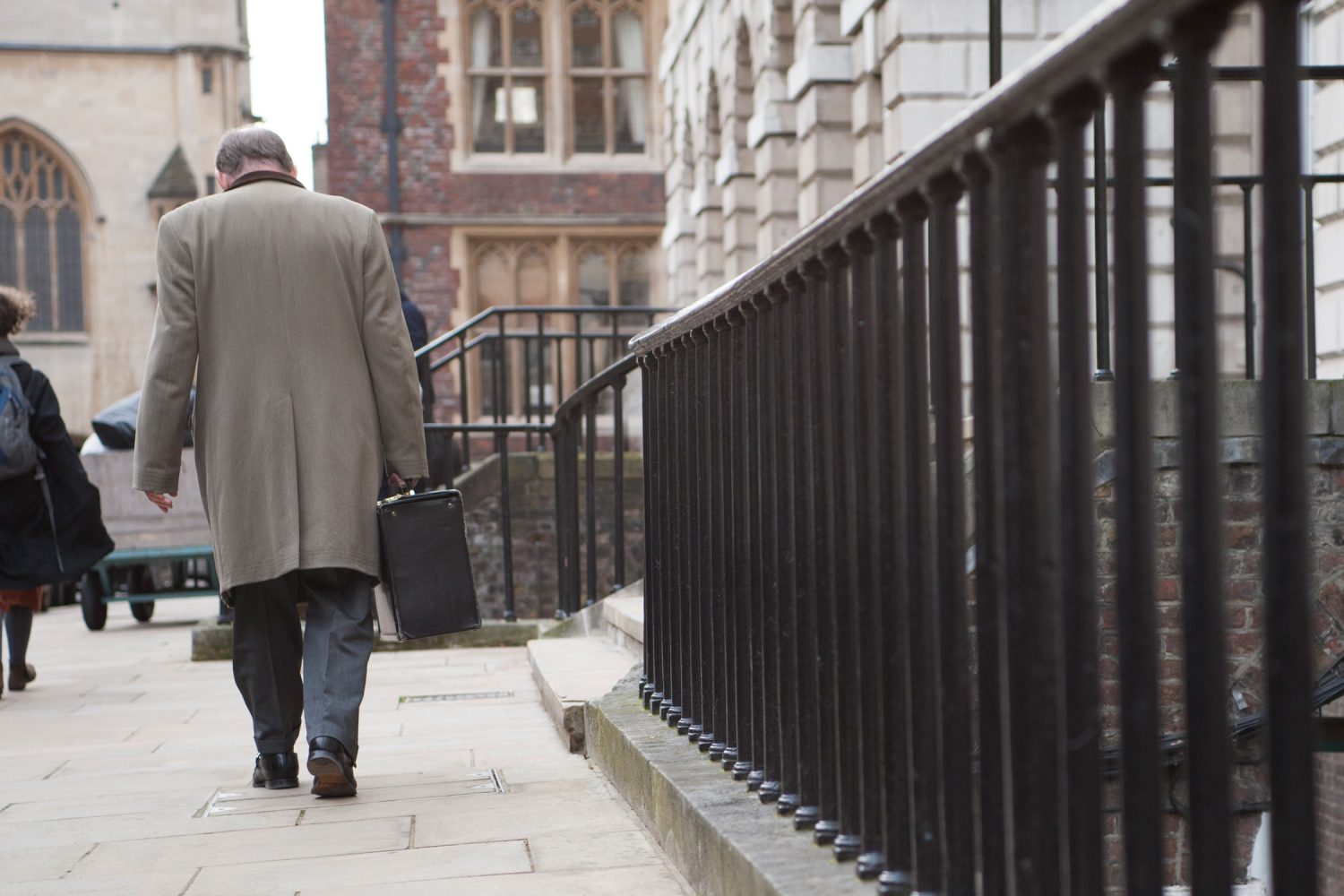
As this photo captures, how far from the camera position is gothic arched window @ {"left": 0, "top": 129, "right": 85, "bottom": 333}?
3219 centimetres

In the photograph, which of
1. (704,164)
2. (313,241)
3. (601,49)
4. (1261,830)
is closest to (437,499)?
(313,241)

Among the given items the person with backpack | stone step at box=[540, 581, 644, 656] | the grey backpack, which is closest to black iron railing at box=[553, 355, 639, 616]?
stone step at box=[540, 581, 644, 656]

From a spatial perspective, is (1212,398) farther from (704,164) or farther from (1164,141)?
(704,164)

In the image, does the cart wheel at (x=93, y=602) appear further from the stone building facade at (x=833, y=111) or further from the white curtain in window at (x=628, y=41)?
the white curtain in window at (x=628, y=41)

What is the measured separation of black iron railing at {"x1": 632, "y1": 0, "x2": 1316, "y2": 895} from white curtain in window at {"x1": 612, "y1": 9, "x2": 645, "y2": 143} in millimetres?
19947

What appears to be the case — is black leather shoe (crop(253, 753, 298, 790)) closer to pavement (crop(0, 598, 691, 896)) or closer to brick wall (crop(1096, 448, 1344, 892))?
pavement (crop(0, 598, 691, 896))

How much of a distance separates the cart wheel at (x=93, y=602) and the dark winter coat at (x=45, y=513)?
5.53m

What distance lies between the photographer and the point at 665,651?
13.4 ft

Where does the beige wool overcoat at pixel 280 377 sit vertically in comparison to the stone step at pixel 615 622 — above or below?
above

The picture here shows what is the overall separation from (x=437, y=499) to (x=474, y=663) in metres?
3.76

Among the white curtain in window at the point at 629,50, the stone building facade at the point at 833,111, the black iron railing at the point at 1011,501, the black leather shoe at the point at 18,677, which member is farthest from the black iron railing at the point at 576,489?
the white curtain in window at the point at 629,50

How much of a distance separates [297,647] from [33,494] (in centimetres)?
348

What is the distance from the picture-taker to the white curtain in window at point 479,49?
22.1 m

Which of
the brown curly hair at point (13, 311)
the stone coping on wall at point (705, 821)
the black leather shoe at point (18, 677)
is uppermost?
the brown curly hair at point (13, 311)
